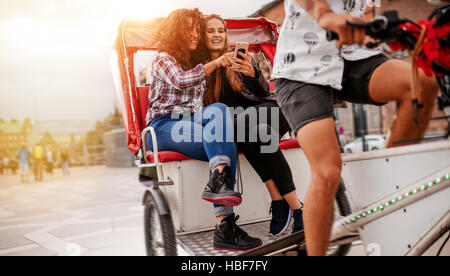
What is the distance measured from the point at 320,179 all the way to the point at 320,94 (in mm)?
358

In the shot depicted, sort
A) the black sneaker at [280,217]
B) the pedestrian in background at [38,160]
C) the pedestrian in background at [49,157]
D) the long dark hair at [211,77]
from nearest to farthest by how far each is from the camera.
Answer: the black sneaker at [280,217] < the long dark hair at [211,77] < the pedestrian in background at [38,160] < the pedestrian in background at [49,157]

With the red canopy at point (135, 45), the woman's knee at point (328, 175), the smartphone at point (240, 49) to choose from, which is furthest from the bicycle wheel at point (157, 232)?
the smartphone at point (240, 49)

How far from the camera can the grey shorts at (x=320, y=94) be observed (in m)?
1.45

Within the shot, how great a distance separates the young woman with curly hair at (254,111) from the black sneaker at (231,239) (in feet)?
0.85

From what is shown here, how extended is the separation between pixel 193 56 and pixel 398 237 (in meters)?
1.87

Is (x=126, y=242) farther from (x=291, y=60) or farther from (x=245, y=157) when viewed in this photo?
(x=291, y=60)

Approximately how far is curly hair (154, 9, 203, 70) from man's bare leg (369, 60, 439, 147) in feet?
4.75

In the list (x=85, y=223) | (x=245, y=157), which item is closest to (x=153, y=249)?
(x=245, y=157)

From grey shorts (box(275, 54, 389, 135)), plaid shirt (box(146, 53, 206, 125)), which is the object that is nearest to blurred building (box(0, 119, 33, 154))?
plaid shirt (box(146, 53, 206, 125))

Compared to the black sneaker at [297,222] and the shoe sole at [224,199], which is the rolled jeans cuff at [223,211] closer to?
the shoe sole at [224,199]

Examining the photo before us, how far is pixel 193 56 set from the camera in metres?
2.67

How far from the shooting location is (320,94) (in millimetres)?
1479

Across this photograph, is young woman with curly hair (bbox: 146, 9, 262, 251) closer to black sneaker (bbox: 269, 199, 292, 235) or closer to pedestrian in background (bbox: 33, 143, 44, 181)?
black sneaker (bbox: 269, 199, 292, 235)

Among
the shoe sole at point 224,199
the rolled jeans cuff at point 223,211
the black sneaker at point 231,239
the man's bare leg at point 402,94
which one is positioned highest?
the man's bare leg at point 402,94
